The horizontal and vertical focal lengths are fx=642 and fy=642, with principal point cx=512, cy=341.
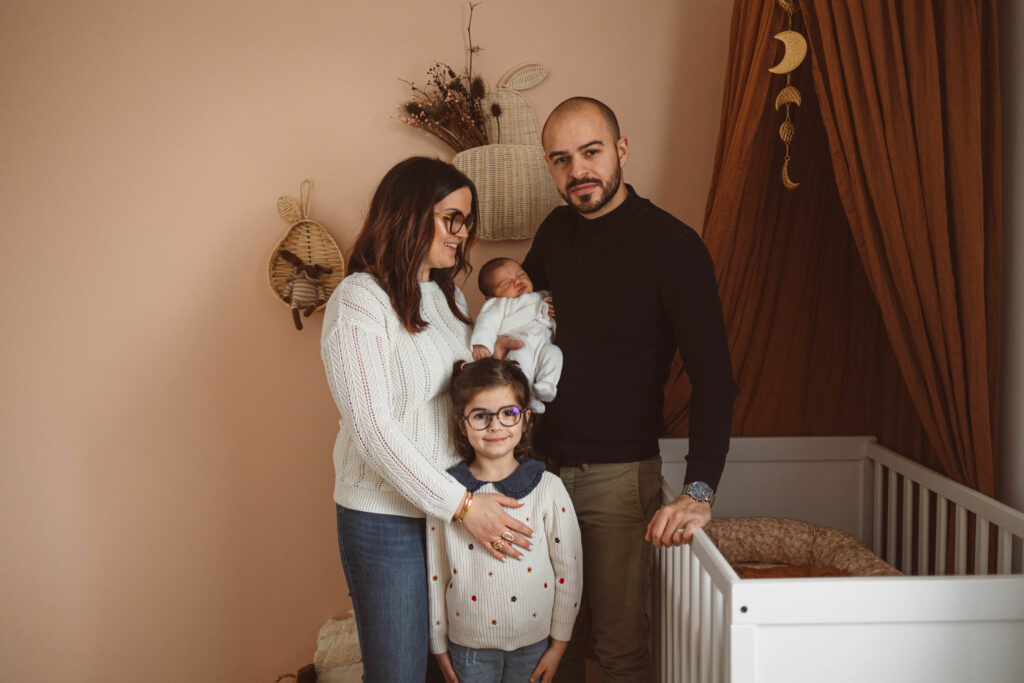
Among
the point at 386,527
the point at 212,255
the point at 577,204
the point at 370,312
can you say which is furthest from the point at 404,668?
the point at 212,255

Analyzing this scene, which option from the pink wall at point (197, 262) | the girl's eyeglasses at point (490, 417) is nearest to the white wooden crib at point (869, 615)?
the girl's eyeglasses at point (490, 417)

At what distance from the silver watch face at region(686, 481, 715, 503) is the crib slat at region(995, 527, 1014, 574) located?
61 centimetres

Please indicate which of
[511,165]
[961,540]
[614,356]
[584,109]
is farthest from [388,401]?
[961,540]

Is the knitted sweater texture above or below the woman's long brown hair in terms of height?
below

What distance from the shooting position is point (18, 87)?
2.25 meters

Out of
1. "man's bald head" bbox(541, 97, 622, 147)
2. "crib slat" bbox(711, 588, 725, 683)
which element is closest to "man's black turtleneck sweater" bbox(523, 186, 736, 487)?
"man's bald head" bbox(541, 97, 622, 147)

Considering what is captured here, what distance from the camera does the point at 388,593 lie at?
146cm

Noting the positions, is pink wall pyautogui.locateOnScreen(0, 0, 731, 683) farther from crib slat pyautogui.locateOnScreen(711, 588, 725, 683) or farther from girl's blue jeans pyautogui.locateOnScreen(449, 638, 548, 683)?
crib slat pyautogui.locateOnScreen(711, 588, 725, 683)

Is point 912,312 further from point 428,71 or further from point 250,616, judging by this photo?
point 250,616

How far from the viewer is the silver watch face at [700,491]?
1.41 m

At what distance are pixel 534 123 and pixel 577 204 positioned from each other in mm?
691

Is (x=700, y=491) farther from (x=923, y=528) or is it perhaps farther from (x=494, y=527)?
(x=923, y=528)

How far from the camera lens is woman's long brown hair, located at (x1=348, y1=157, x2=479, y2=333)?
1.47m

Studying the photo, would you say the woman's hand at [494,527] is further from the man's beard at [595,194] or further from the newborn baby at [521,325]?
the man's beard at [595,194]
